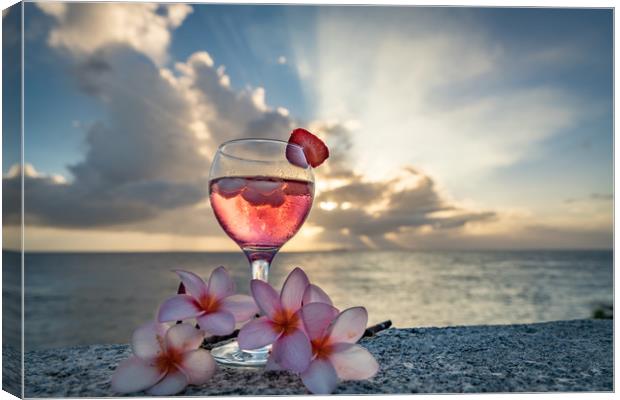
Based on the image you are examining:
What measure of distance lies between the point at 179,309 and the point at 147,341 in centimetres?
12

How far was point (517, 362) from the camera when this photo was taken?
197 cm

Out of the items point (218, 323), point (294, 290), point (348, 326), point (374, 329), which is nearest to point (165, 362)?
point (218, 323)

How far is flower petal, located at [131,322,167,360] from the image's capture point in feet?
5.18

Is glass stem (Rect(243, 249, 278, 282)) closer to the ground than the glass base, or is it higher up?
higher up

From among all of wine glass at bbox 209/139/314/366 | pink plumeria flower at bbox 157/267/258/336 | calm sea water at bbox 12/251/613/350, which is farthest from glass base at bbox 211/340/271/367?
calm sea water at bbox 12/251/613/350

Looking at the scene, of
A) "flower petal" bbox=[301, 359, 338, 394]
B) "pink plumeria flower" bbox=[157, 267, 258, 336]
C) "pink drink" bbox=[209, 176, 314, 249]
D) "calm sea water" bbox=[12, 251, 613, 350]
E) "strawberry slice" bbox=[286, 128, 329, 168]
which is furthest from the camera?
"calm sea water" bbox=[12, 251, 613, 350]

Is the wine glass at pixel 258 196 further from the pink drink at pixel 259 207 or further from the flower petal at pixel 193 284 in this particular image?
the flower petal at pixel 193 284

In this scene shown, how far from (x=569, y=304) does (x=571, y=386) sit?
28021 millimetres

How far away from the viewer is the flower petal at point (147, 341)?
1577 mm

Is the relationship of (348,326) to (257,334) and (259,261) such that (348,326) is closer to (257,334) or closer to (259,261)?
(257,334)

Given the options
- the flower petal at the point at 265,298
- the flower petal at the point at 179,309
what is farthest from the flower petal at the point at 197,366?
the flower petal at the point at 265,298

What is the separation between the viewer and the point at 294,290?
64.1 inches

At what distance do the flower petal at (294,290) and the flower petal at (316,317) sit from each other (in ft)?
0.24

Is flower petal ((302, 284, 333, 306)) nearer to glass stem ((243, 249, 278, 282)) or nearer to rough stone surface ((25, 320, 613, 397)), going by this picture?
rough stone surface ((25, 320, 613, 397))
